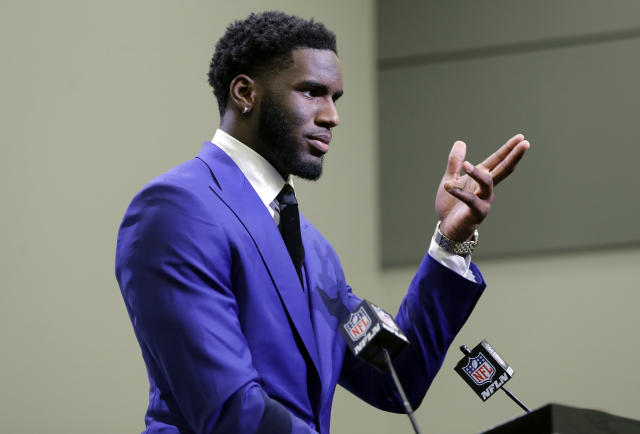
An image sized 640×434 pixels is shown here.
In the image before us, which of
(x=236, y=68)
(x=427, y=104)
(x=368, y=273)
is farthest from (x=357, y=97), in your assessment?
(x=236, y=68)

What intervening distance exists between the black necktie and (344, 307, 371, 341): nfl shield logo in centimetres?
29

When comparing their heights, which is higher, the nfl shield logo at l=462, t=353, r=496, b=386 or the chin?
the chin

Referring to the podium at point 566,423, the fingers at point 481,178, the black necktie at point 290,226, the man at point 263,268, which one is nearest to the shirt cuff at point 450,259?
the man at point 263,268

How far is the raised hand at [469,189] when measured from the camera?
61.4 inches

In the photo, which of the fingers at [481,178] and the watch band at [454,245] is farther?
the watch band at [454,245]

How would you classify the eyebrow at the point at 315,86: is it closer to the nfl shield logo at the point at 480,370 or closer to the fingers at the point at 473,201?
the fingers at the point at 473,201

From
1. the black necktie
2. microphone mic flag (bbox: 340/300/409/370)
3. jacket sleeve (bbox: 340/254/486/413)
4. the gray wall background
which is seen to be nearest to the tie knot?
the black necktie

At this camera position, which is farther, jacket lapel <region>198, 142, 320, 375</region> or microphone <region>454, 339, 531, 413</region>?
microphone <region>454, 339, 531, 413</region>

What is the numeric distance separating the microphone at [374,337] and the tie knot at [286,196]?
1.28 ft

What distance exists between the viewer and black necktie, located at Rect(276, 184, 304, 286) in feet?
5.09

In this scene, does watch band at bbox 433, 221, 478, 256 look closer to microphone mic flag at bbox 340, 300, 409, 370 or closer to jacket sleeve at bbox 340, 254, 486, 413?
jacket sleeve at bbox 340, 254, 486, 413

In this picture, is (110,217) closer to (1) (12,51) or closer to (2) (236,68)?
(1) (12,51)

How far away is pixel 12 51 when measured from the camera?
2.28 meters

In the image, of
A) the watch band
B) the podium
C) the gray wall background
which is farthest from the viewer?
the gray wall background
